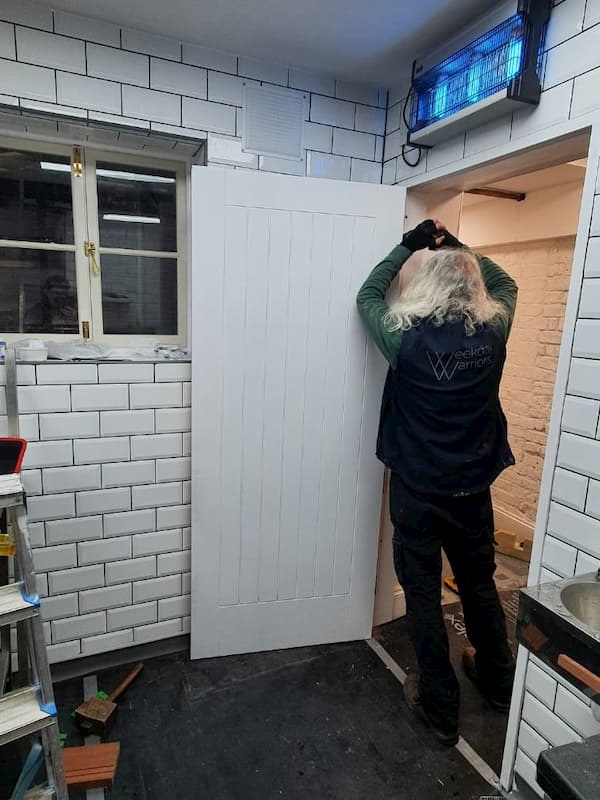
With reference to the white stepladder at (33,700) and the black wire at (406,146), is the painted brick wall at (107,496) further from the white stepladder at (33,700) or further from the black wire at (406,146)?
the black wire at (406,146)

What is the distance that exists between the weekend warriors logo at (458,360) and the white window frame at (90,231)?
1110 millimetres

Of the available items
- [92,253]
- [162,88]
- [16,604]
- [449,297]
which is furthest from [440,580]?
[162,88]

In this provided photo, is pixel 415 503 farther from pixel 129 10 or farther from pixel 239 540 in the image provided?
pixel 129 10

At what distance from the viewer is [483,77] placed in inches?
59.9

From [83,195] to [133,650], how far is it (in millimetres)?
1869

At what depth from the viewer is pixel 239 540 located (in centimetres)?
208

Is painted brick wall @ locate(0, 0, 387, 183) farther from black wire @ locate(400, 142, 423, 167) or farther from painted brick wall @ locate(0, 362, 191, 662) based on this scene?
painted brick wall @ locate(0, 362, 191, 662)

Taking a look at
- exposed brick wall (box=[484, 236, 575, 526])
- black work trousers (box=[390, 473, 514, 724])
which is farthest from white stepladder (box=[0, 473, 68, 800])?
Answer: exposed brick wall (box=[484, 236, 575, 526])

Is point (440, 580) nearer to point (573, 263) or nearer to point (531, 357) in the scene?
point (573, 263)

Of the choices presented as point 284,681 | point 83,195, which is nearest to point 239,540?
point 284,681

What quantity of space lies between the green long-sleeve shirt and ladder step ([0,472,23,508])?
123 cm

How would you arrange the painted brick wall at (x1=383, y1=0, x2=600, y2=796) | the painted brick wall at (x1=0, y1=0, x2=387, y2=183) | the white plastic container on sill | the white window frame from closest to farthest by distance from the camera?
the painted brick wall at (x1=383, y1=0, x2=600, y2=796) < the painted brick wall at (x1=0, y1=0, x2=387, y2=183) < the white plastic container on sill < the white window frame

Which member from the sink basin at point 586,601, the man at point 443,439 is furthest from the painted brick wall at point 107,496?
the sink basin at point 586,601

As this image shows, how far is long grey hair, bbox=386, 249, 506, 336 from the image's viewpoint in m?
1.68
